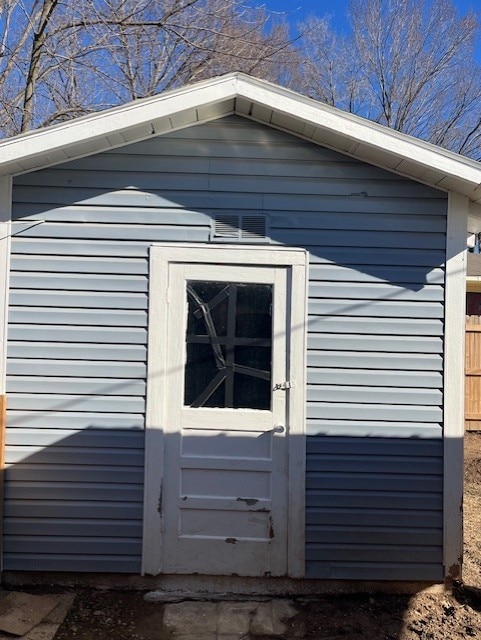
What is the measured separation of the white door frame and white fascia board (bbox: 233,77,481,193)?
823mm

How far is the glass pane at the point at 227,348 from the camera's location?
3979 mm

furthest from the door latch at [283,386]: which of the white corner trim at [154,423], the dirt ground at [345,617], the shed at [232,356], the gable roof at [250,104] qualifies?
the gable roof at [250,104]

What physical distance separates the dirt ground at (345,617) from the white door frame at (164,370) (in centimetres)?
27

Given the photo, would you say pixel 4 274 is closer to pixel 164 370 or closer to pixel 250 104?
pixel 164 370

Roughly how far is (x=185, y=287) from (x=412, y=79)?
1554cm

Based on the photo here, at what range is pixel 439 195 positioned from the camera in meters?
4.00

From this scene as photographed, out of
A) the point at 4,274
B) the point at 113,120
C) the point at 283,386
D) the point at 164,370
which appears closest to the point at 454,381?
the point at 283,386

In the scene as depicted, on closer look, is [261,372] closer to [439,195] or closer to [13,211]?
[439,195]

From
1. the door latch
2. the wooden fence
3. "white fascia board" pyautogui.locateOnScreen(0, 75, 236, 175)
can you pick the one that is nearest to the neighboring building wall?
the door latch

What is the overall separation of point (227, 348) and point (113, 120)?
5.35 ft

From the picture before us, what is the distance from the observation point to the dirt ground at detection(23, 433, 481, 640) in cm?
348

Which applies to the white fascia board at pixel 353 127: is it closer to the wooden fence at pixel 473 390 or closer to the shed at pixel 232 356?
the shed at pixel 232 356

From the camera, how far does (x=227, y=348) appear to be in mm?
3982

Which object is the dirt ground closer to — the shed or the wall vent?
the shed
